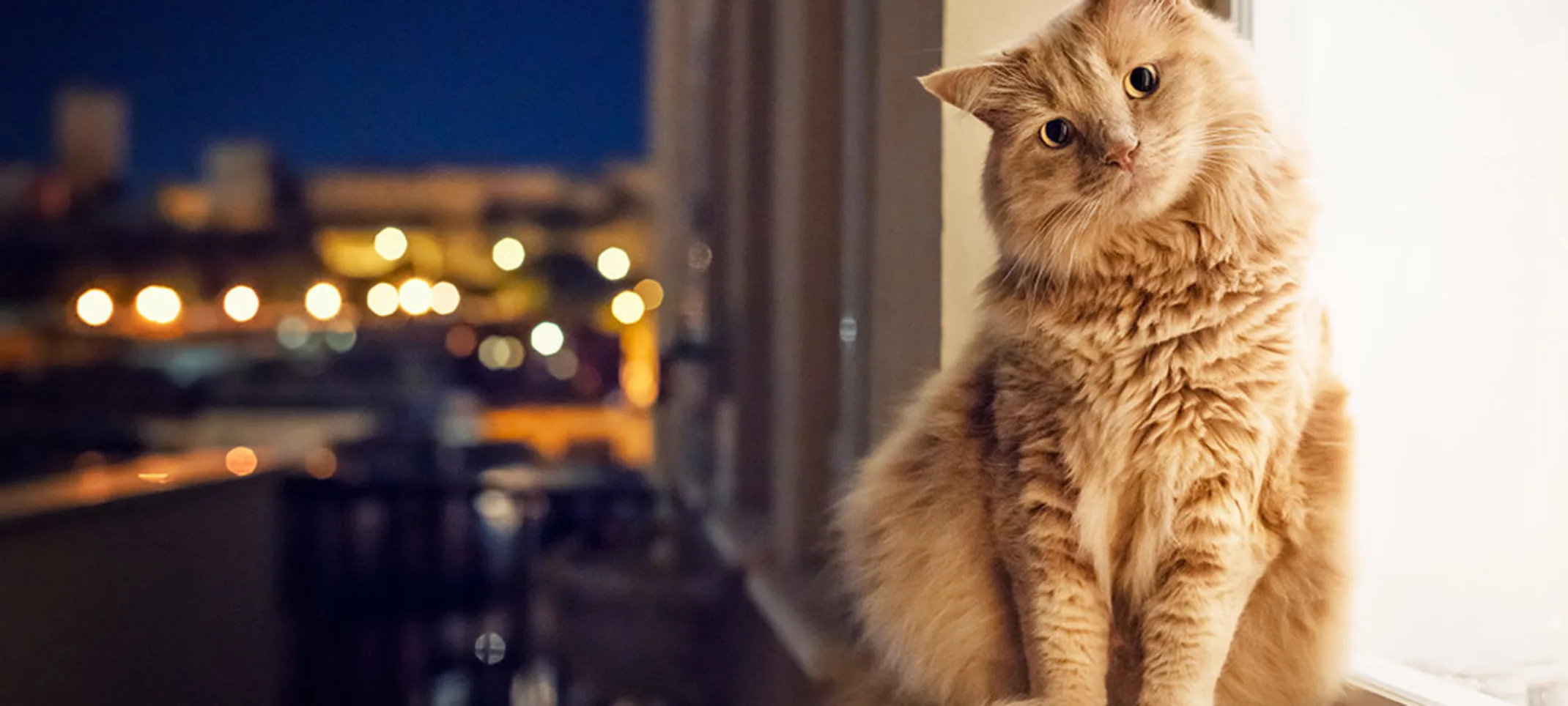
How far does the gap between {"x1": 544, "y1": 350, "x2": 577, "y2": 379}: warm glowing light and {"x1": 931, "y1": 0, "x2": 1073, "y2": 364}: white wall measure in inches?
21.3

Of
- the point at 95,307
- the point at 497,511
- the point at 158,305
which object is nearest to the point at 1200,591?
the point at 497,511

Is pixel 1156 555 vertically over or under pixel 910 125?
under

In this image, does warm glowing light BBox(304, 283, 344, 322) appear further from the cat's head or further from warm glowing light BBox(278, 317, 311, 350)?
Result: the cat's head

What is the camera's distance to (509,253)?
97cm

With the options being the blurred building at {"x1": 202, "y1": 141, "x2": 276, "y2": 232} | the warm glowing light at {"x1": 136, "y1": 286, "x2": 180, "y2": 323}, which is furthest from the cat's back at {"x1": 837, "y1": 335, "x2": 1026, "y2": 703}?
the warm glowing light at {"x1": 136, "y1": 286, "x2": 180, "y2": 323}

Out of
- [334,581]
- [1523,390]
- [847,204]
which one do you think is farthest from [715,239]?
[1523,390]

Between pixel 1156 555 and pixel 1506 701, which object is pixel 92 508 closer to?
A: pixel 1156 555

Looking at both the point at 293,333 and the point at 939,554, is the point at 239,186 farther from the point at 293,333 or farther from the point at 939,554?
the point at 939,554

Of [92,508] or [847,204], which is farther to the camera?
[92,508]

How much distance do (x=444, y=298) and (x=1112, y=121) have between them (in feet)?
2.56

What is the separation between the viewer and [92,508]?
1073 millimetres

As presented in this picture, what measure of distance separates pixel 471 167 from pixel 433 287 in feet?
0.45

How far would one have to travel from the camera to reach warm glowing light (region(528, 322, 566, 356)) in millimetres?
1002

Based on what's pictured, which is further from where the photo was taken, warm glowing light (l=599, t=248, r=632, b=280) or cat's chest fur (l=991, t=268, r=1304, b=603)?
warm glowing light (l=599, t=248, r=632, b=280)
